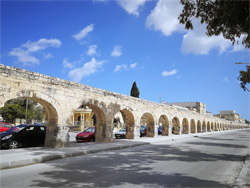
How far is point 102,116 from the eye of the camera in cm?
1327

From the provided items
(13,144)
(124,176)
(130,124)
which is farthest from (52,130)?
(130,124)

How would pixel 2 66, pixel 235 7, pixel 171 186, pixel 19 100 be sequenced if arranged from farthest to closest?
pixel 19 100 → pixel 2 66 → pixel 235 7 → pixel 171 186

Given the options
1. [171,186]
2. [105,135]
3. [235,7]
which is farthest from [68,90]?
[235,7]

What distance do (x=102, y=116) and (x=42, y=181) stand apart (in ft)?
28.4

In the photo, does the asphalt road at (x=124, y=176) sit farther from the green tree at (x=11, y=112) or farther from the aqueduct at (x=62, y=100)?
the green tree at (x=11, y=112)

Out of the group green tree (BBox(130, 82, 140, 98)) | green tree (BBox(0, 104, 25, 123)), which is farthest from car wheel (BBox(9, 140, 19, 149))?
green tree (BBox(130, 82, 140, 98))

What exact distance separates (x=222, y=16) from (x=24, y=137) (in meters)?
10.5

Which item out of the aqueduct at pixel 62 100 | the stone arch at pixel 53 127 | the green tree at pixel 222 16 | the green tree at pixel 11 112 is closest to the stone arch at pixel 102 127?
the aqueduct at pixel 62 100

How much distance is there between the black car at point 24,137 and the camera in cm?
958

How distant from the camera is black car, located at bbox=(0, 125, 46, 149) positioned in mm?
9577

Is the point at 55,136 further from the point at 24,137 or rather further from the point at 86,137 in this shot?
the point at 86,137

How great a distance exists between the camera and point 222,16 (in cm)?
498

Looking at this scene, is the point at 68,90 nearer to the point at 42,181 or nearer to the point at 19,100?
the point at 42,181

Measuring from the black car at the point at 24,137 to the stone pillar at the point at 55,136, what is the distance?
0.70 meters
